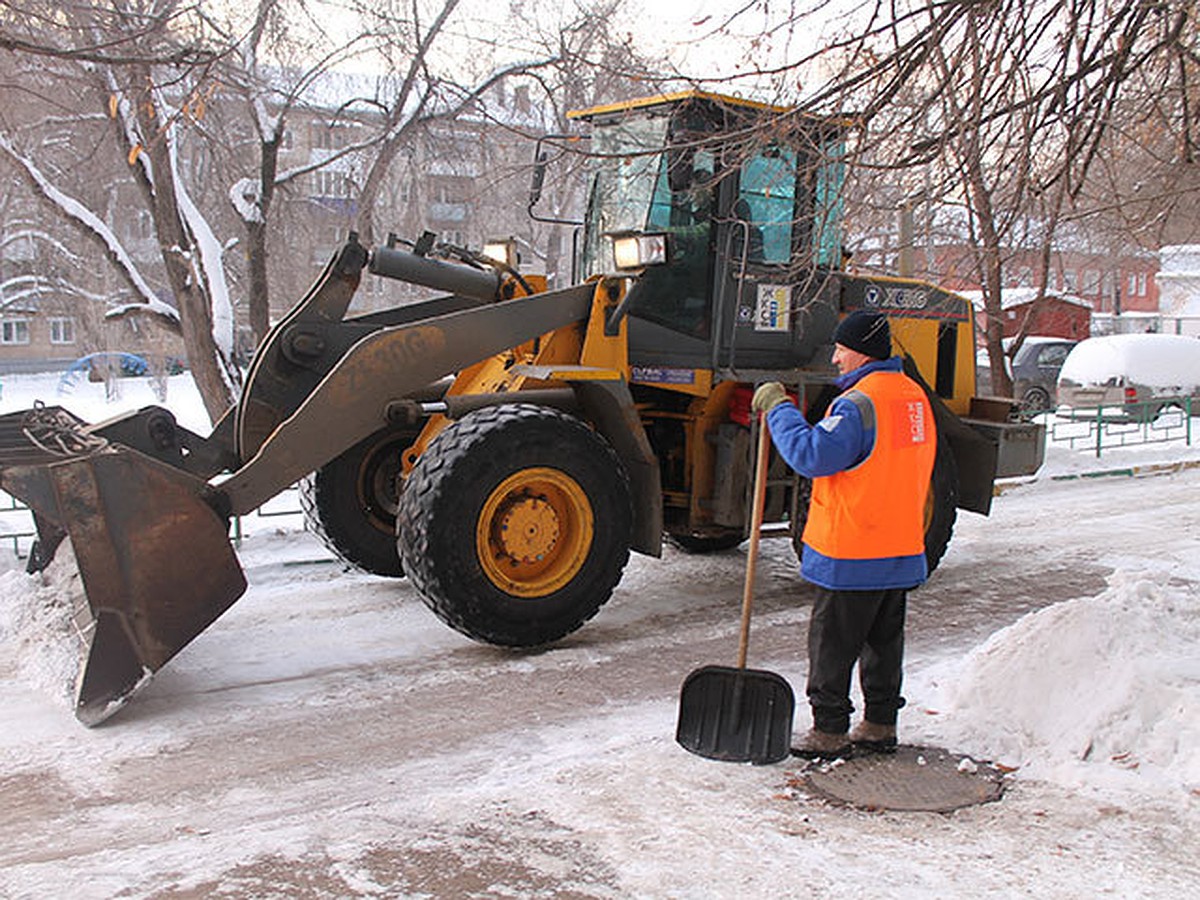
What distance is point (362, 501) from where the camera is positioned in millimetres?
7637

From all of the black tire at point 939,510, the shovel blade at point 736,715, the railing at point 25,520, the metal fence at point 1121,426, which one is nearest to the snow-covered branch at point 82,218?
the railing at point 25,520

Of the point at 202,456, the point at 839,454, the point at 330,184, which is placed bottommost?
the point at 202,456

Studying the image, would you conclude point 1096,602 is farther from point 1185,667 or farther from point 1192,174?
point 1192,174

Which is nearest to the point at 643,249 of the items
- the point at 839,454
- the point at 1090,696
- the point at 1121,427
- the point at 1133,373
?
the point at 839,454

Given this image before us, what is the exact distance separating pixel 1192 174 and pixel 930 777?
4279mm

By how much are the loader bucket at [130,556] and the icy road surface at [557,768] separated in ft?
0.97

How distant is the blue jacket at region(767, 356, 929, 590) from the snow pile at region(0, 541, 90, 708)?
325cm

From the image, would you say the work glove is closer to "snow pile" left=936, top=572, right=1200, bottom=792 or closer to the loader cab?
"snow pile" left=936, top=572, right=1200, bottom=792

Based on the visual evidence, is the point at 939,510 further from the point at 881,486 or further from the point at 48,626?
the point at 48,626

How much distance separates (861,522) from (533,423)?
7.19ft

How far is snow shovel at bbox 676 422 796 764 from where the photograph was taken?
4.69 meters

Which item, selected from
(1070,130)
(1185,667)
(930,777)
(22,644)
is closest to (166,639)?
(22,644)

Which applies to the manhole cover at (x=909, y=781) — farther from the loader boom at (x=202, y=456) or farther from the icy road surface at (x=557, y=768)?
the loader boom at (x=202, y=456)

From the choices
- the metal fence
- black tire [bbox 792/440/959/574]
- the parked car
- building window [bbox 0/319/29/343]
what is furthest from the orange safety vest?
building window [bbox 0/319/29/343]
